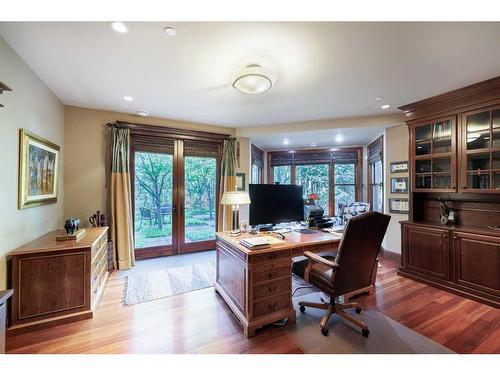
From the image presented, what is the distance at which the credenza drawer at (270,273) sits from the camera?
1.88 metres

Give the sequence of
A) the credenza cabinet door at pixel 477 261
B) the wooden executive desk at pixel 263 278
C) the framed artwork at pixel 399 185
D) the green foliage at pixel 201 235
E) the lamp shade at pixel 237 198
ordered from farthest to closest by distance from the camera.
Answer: the green foliage at pixel 201 235
the framed artwork at pixel 399 185
the lamp shade at pixel 237 198
the credenza cabinet door at pixel 477 261
the wooden executive desk at pixel 263 278

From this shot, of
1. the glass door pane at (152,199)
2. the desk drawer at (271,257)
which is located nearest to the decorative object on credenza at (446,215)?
the desk drawer at (271,257)

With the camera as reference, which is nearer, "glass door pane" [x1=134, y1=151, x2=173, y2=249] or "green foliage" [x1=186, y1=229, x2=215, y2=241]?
"glass door pane" [x1=134, y1=151, x2=173, y2=249]

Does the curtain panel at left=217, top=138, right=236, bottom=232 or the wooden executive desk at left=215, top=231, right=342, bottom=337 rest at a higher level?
the curtain panel at left=217, top=138, right=236, bottom=232

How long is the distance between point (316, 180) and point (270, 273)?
4.19 m

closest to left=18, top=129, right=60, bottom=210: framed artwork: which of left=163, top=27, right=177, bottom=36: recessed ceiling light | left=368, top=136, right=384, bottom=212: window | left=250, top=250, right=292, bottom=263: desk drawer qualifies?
left=163, top=27, right=177, bottom=36: recessed ceiling light

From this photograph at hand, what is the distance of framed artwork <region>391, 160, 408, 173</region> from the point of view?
11.6 ft

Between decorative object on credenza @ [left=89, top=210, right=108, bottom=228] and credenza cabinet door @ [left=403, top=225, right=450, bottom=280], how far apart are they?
14.8 ft

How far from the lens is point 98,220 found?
3.14m

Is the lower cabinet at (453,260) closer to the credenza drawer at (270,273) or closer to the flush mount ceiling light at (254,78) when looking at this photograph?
the credenza drawer at (270,273)

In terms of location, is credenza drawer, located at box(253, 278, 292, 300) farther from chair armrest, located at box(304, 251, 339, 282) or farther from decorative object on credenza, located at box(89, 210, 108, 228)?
decorative object on credenza, located at box(89, 210, 108, 228)

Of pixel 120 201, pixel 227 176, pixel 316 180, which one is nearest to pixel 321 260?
pixel 227 176

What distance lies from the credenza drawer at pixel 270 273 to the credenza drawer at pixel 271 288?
0.17ft

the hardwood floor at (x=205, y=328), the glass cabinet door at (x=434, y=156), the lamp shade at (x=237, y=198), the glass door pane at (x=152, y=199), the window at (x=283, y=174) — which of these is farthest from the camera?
the window at (x=283, y=174)
